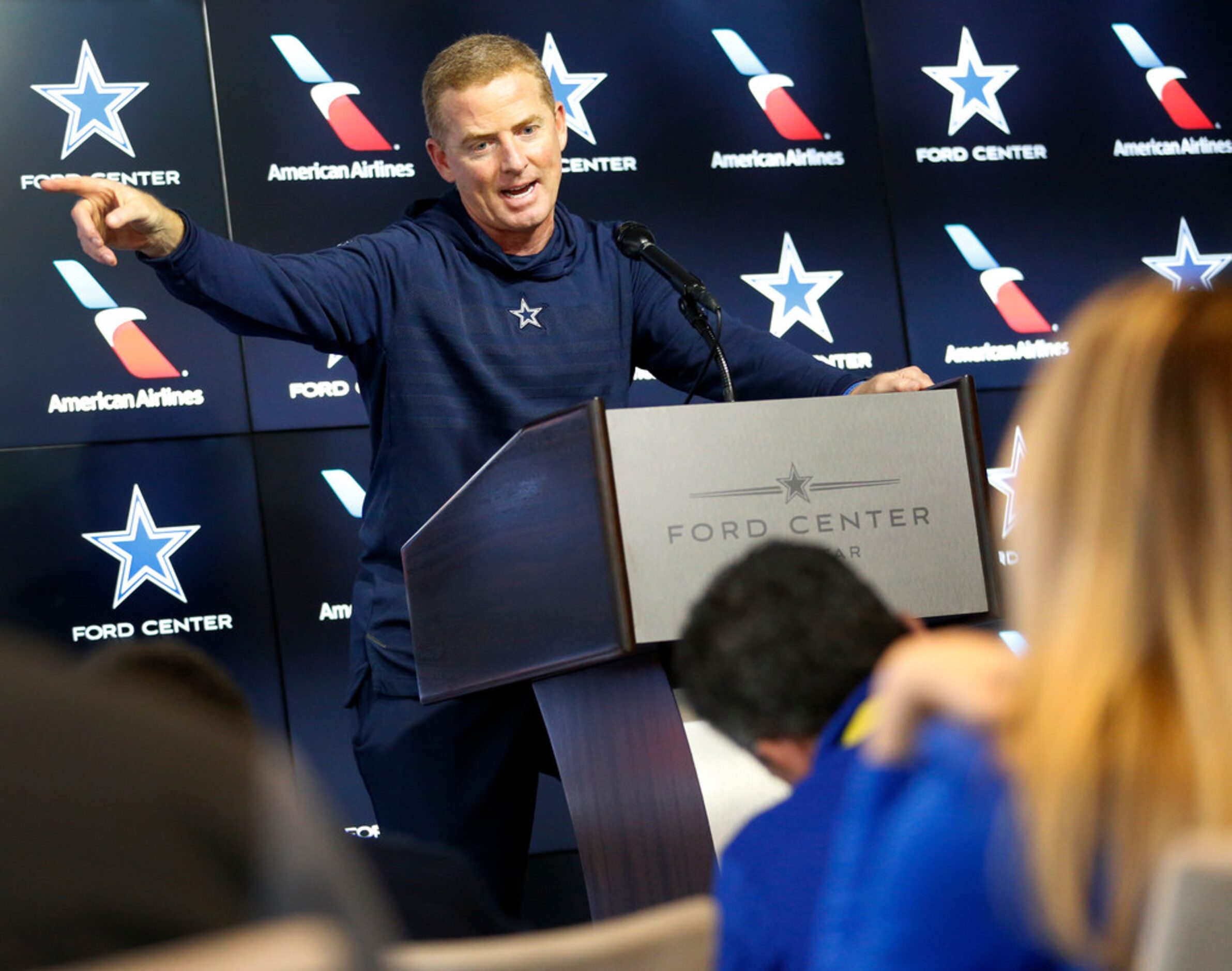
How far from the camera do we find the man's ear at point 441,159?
9.29 ft

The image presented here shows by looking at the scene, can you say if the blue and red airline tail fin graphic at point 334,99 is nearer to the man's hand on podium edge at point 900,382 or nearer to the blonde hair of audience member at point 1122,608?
the man's hand on podium edge at point 900,382

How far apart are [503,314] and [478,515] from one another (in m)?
0.79

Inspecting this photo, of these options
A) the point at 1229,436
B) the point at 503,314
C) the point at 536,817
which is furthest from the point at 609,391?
the point at 1229,436

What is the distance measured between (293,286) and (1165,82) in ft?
9.96

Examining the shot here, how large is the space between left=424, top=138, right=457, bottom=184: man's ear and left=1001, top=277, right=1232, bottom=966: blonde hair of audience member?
6.65 feet

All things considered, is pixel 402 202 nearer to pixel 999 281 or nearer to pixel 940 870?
pixel 999 281

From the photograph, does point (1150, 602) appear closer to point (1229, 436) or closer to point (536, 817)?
point (1229, 436)

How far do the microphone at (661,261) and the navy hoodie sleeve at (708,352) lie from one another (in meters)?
0.33

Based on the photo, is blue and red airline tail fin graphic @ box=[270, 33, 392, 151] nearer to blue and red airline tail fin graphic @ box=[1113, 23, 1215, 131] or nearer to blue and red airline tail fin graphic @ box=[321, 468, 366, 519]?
blue and red airline tail fin graphic @ box=[321, 468, 366, 519]

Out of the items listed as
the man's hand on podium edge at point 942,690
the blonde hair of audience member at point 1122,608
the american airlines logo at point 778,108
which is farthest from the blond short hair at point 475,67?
the man's hand on podium edge at point 942,690

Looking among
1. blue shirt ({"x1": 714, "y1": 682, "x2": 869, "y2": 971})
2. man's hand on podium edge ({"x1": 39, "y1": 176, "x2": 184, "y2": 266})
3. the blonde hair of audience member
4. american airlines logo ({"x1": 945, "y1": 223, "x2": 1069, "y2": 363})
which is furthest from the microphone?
american airlines logo ({"x1": 945, "y1": 223, "x2": 1069, "y2": 363})

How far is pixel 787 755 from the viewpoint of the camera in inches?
52.6

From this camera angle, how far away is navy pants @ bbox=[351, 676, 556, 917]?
2.28m

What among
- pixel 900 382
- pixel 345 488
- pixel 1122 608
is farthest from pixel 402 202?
pixel 1122 608
